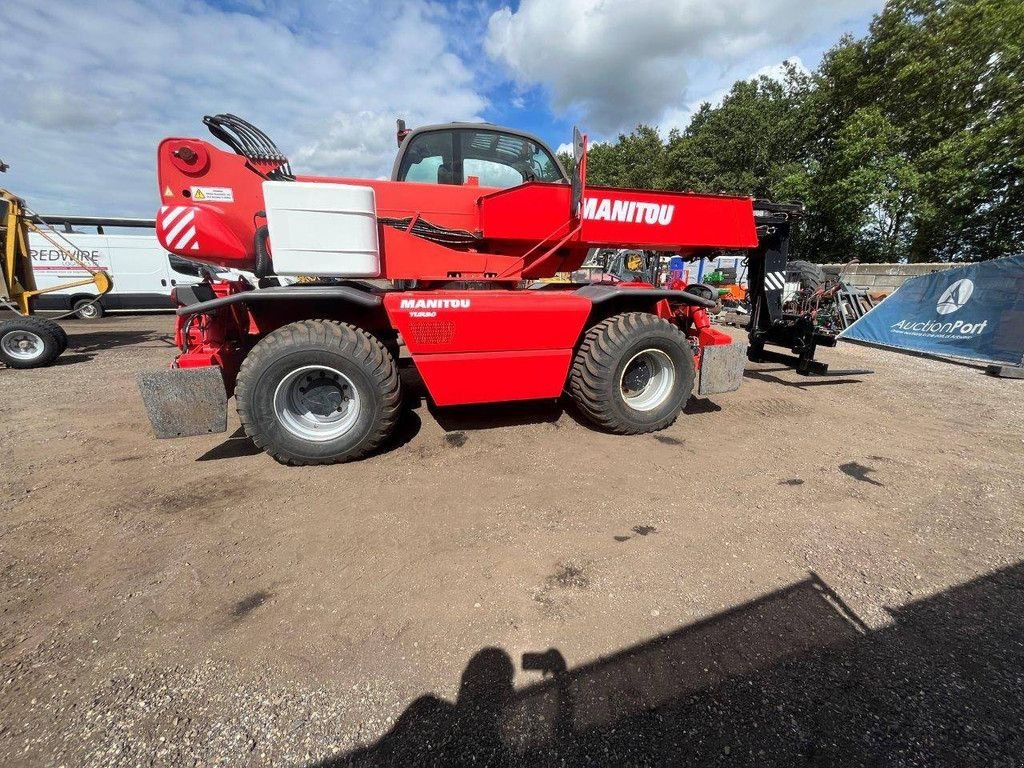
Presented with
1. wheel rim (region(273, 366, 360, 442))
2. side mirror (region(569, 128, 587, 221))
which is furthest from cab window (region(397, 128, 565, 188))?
wheel rim (region(273, 366, 360, 442))

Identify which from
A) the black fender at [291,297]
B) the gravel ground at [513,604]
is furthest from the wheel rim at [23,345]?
the black fender at [291,297]

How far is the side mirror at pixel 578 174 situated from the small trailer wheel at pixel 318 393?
2.15m

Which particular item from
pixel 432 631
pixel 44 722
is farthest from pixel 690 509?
pixel 44 722

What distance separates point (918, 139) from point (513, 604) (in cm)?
2905

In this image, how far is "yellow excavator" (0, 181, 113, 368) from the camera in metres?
7.12

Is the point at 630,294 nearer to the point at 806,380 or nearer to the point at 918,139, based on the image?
the point at 806,380

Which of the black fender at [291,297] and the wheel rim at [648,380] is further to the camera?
the wheel rim at [648,380]

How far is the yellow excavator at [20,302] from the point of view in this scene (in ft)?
23.4

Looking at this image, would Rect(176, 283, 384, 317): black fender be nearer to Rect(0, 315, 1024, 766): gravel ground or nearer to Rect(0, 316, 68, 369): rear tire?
Rect(0, 315, 1024, 766): gravel ground

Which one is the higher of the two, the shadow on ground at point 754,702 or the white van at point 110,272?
the white van at point 110,272

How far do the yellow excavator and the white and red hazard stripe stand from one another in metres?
5.83

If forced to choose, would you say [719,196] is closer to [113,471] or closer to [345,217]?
[345,217]

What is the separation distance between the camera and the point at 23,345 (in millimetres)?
7211

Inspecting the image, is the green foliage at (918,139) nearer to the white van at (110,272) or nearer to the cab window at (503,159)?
the cab window at (503,159)
